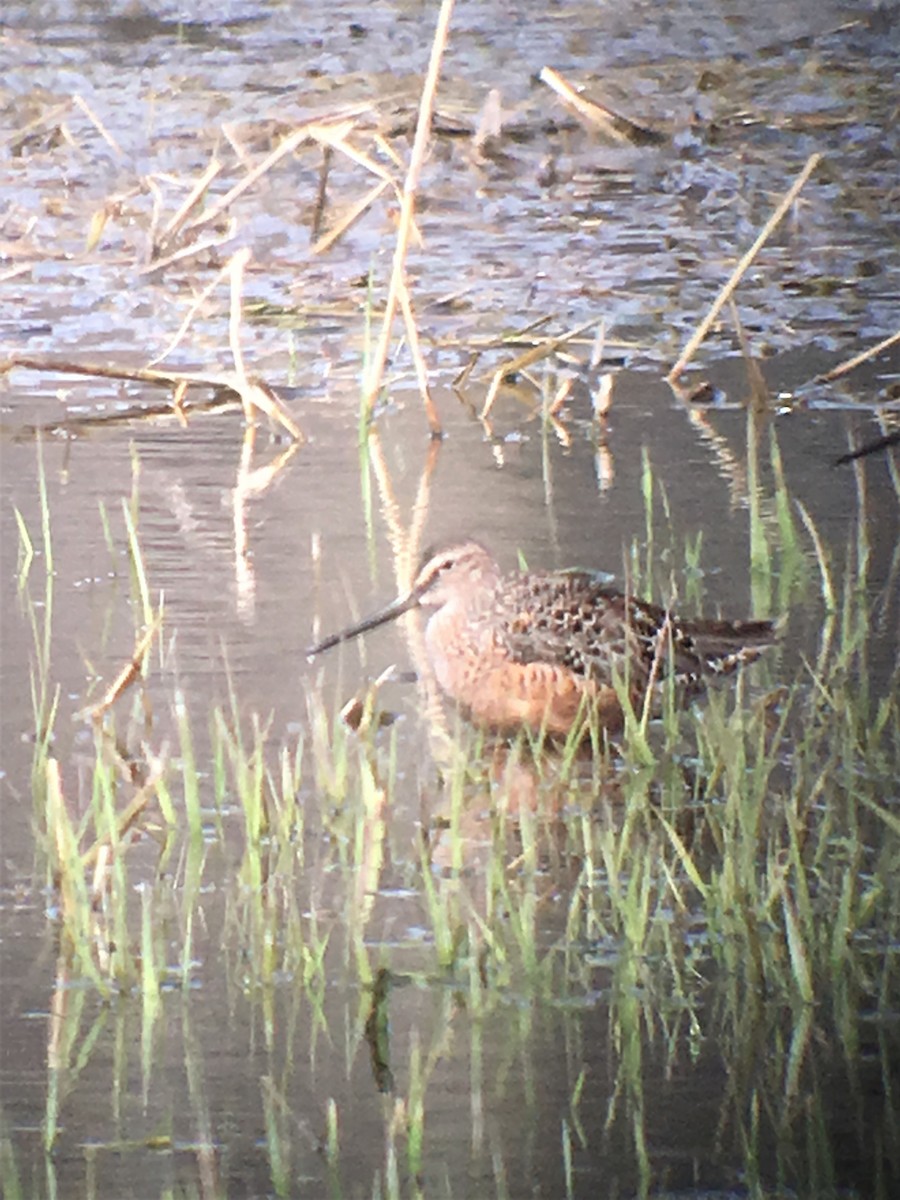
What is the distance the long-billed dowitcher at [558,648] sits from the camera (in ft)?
12.3

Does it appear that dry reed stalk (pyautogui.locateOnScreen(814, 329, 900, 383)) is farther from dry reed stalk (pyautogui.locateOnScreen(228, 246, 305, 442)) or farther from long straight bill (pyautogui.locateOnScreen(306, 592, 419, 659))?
long straight bill (pyautogui.locateOnScreen(306, 592, 419, 659))

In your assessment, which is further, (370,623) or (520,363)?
(520,363)

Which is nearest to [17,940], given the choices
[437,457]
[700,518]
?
[700,518]

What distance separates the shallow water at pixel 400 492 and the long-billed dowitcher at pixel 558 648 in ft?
0.27

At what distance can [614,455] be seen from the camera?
5.20 metres

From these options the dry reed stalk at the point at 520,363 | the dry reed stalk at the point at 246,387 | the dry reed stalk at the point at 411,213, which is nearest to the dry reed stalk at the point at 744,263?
the dry reed stalk at the point at 520,363

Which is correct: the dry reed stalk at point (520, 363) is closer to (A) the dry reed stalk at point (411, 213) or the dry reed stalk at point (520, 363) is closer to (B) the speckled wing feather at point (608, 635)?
(A) the dry reed stalk at point (411, 213)

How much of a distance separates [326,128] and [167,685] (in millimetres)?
1892

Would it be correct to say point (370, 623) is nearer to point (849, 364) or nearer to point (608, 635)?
point (608, 635)

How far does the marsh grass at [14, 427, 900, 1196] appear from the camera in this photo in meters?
2.55

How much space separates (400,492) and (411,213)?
0.49 m

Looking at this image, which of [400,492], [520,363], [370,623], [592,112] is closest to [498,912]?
[370,623]

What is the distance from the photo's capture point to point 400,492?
4.98 m

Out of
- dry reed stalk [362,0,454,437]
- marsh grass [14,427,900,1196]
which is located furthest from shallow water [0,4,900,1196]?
dry reed stalk [362,0,454,437]
